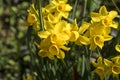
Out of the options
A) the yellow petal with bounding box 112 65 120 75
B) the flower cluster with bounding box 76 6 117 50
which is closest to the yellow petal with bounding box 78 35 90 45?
the flower cluster with bounding box 76 6 117 50

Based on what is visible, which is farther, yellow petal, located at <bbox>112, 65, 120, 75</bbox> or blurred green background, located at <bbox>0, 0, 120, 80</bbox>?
blurred green background, located at <bbox>0, 0, 120, 80</bbox>

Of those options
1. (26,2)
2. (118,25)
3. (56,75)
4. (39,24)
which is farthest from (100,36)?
(26,2)

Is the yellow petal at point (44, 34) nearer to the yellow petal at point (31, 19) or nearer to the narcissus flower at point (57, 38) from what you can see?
the narcissus flower at point (57, 38)

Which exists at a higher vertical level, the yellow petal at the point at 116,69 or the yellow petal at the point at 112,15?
the yellow petal at the point at 112,15

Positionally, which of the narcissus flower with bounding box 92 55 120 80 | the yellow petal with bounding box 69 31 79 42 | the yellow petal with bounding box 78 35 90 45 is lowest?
the narcissus flower with bounding box 92 55 120 80

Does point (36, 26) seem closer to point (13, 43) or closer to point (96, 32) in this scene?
point (96, 32)

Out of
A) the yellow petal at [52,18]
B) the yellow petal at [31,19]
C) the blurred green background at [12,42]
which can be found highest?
the yellow petal at [52,18]

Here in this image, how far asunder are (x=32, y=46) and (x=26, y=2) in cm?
172

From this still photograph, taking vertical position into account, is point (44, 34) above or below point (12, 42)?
above

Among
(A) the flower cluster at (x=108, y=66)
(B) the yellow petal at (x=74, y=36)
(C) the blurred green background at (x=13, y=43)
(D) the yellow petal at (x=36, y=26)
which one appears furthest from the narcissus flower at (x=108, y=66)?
(C) the blurred green background at (x=13, y=43)

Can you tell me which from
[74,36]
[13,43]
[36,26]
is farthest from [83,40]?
Answer: [13,43]

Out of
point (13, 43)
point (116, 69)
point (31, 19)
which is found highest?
point (31, 19)

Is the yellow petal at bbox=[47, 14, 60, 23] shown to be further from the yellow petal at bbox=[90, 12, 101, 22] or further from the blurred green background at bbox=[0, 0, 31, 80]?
the blurred green background at bbox=[0, 0, 31, 80]

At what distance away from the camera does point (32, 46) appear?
4.41ft
